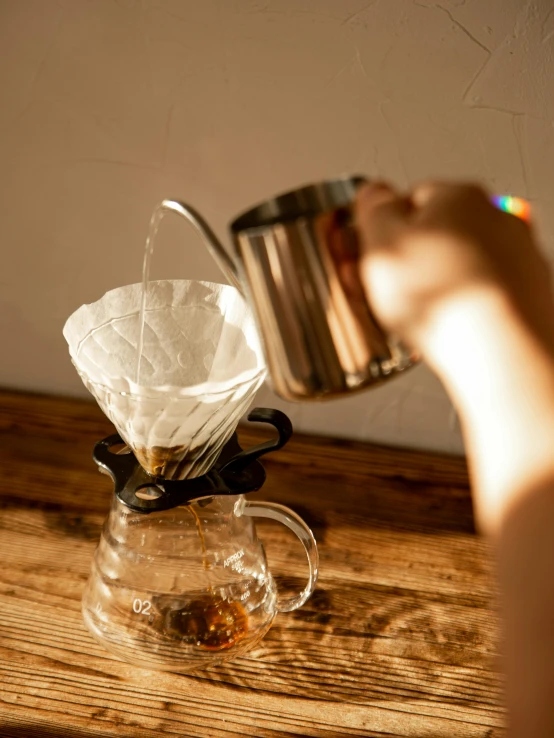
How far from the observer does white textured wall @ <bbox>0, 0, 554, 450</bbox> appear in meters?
0.80

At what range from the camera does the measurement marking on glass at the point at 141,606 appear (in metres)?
0.61

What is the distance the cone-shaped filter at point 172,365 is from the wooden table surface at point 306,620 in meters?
0.17

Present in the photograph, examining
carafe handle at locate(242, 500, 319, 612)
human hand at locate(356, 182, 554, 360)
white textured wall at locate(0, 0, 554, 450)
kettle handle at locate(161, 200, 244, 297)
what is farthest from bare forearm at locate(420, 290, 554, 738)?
white textured wall at locate(0, 0, 554, 450)

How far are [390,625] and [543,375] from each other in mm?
406

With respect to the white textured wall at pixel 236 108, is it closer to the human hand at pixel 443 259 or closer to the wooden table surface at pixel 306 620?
the wooden table surface at pixel 306 620

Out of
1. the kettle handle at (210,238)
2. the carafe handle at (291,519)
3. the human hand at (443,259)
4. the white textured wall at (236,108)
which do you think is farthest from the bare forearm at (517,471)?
the white textured wall at (236,108)

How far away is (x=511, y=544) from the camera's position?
0.34m

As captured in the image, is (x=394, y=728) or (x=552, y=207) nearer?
(x=394, y=728)

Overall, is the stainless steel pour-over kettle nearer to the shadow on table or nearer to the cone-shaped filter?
the cone-shaped filter

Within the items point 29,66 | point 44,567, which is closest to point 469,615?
point 44,567

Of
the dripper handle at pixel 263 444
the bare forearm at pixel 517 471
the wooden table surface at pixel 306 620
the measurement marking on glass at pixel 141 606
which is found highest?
the bare forearm at pixel 517 471

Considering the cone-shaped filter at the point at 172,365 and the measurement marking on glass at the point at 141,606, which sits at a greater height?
the cone-shaped filter at the point at 172,365

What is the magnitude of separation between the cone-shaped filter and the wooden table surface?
17 cm

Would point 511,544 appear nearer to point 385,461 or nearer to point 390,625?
point 390,625
